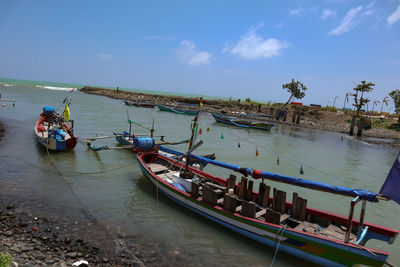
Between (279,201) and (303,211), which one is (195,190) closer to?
(279,201)

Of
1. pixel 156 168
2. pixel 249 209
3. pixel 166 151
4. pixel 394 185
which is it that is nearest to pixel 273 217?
pixel 249 209

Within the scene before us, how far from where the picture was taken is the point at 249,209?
10.3m

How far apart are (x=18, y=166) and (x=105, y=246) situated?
36.5 feet

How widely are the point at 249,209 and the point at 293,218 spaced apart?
201 cm

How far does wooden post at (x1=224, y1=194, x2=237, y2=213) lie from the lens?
10680 millimetres

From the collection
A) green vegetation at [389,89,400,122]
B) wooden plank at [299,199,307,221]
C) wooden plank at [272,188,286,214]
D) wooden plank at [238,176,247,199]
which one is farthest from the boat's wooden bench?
green vegetation at [389,89,400,122]

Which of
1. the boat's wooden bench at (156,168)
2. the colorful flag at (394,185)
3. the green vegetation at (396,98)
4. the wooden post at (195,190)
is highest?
the green vegetation at (396,98)

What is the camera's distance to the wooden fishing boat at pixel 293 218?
8.38m

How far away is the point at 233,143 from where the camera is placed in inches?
Result: 1278

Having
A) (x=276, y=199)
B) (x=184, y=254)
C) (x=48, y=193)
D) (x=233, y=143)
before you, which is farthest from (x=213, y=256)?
(x=233, y=143)

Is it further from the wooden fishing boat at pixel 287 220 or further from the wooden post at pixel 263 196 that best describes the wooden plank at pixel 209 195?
the wooden post at pixel 263 196

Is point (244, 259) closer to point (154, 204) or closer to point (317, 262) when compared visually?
point (317, 262)

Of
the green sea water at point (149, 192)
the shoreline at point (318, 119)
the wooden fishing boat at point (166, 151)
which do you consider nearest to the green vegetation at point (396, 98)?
the shoreline at point (318, 119)

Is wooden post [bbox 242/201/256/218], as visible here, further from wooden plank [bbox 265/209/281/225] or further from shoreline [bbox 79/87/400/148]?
shoreline [bbox 79/87/400/148]
